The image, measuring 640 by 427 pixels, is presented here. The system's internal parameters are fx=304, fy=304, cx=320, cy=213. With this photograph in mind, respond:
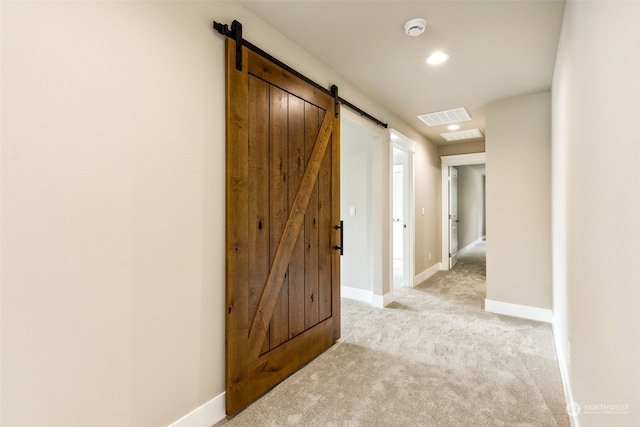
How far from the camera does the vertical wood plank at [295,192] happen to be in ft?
7.20

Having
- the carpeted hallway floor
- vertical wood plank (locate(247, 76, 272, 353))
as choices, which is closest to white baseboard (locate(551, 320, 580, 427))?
the carpeted hallway floor

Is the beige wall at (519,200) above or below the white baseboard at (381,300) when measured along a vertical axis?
above

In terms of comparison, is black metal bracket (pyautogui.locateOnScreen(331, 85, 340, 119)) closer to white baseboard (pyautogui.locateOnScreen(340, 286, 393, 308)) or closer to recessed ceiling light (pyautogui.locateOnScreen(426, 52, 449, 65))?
recessed ceiling light (pyautogui.locateOnScreen(426, 52, 449, 65))

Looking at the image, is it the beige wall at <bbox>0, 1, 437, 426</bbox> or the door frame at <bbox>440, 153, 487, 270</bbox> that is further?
the door frame at <bbox>440, 153, 487, 270</bbox>

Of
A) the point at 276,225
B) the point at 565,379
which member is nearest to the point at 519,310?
the point at 565,379

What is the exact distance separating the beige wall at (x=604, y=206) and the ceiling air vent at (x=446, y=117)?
2120 millimetres

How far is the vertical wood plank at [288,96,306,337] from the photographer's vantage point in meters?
2.20

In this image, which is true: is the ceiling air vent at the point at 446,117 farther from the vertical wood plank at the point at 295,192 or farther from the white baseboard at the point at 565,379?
the white baseboard at the point at 565,379

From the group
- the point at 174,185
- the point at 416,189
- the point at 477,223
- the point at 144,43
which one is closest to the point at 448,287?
the point at 416,189

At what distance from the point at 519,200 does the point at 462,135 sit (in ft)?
6.42

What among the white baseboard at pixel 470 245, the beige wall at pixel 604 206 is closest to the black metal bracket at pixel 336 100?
the beige wall at pixel 604 206

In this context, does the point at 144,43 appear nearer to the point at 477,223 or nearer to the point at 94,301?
the point at 94,301

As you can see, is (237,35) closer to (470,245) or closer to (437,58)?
(437,58)

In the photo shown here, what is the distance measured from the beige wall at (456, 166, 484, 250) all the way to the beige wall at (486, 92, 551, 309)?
14.1 ft
